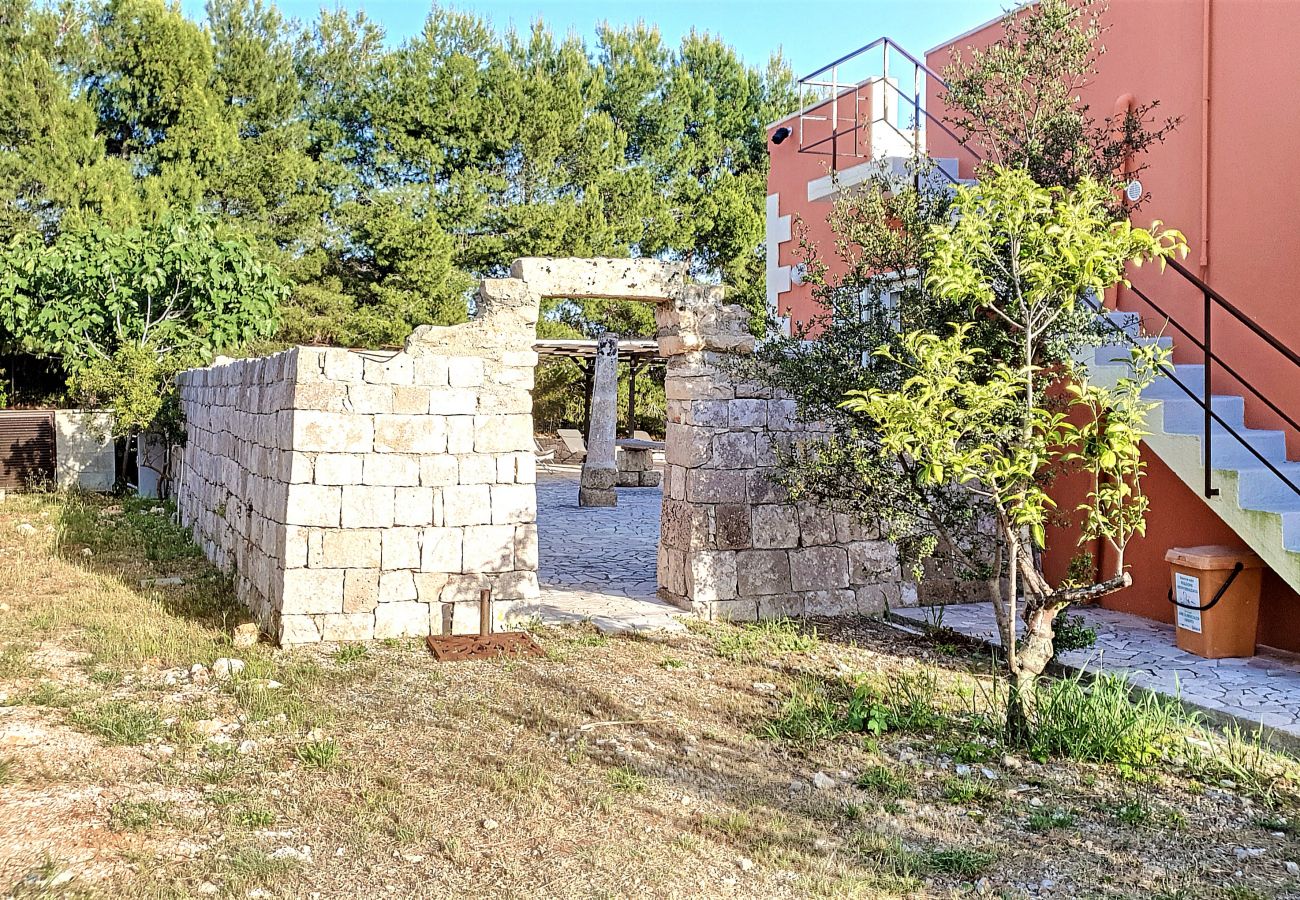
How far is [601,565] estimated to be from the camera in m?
10.1

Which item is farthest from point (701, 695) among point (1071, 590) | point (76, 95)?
point (76, 95)

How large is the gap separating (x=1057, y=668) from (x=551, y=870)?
407cm

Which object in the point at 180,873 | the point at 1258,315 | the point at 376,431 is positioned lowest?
the point at 180,873

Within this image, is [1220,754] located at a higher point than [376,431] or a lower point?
lower

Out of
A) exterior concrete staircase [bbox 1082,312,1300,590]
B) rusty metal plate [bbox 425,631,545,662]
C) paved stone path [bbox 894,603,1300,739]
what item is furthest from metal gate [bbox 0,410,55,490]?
exterior concrete staircase [bbox 1082,312,1300,590]

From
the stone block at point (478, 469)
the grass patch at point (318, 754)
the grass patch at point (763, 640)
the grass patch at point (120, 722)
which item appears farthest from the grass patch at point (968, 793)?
the stone block at point (478, 469)

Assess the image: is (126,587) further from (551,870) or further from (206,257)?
(206,257)

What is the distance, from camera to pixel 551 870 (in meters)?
3.78

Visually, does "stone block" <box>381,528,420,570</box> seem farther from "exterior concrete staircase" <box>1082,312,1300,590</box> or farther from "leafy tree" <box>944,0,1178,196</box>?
"exterior concrete staircase" <box>1082,312,1300,590</box>

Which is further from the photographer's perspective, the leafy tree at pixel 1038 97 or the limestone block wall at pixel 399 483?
the limestone block wall at pixel 399 483

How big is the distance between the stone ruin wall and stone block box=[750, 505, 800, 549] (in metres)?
0.01

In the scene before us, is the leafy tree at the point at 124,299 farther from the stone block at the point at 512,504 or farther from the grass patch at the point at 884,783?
the grass patch at the point at 884,783

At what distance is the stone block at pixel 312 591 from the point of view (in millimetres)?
6852

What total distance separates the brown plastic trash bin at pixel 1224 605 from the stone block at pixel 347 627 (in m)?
5.59
